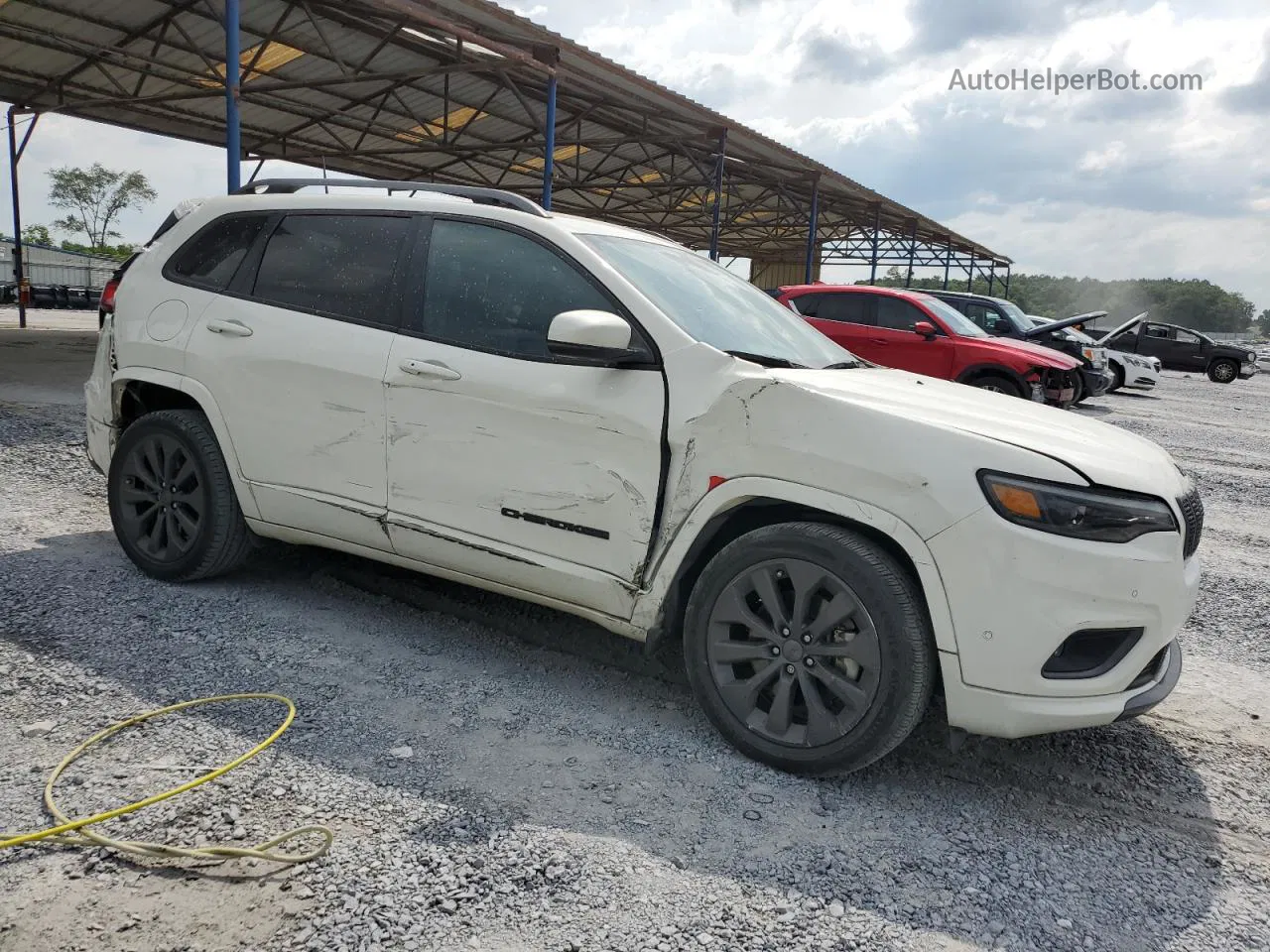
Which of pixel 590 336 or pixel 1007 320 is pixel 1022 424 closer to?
pixel 590 336

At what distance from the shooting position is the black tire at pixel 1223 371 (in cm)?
2593

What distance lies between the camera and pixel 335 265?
3705 millimetres

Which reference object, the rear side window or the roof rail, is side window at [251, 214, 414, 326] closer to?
the roof rail

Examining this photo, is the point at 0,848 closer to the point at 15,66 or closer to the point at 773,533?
the point at 773,533

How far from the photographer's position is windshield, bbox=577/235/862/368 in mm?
3188

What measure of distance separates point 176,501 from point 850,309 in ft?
30.0

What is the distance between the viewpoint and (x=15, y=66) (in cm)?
1470

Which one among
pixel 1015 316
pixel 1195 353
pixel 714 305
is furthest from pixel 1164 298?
pixel 714 305

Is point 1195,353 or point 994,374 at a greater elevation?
point 1195,353

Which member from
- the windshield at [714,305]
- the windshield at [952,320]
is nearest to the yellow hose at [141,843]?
the windshield at [714,305]

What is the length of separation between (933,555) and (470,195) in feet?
7.30

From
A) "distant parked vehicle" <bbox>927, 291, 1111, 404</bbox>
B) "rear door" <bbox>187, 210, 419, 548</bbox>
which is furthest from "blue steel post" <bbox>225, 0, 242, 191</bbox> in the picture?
"distant parked vehicle" <bbox>927, 291, 1111, 404</bbox>

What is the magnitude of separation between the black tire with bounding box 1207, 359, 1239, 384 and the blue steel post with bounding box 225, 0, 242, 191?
25.9 m

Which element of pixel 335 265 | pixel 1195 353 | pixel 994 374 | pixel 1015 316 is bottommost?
pixel 994 374
